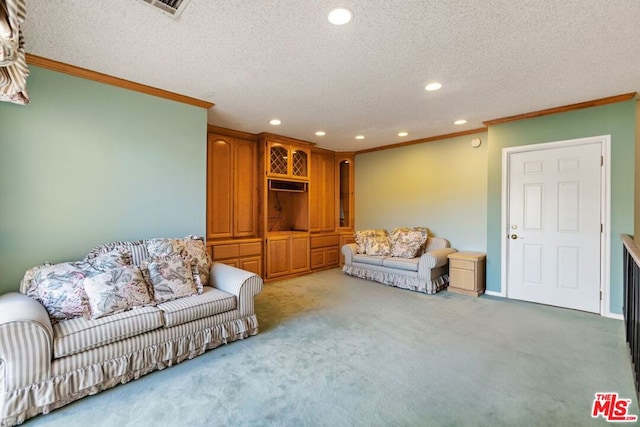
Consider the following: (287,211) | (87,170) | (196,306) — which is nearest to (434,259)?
(287,211)

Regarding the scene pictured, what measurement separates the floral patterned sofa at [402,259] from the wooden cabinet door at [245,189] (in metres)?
1.79

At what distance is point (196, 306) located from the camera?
249 cm

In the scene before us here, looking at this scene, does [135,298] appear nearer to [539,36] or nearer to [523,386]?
[523,386]

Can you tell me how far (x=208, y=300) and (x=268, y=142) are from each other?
10.1ft

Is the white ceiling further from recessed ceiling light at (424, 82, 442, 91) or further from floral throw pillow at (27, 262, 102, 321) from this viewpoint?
floral throw pillow at (27, 262, 102, 321)

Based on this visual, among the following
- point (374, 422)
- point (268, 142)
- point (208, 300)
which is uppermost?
point (268, 142)

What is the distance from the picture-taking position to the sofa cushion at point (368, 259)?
4.95 metres

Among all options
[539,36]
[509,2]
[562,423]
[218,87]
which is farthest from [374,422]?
[218,87]

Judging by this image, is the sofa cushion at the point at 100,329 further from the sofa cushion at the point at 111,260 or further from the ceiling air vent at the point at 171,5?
the ceiling air vent at the point at 171,5

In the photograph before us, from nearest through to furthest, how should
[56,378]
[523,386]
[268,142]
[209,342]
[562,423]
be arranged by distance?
[562,423], [56,378], [523,386], [209,342], [268,142]

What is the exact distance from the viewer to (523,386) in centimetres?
205

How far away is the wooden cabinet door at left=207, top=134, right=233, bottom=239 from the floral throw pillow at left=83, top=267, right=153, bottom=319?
214 centimetres

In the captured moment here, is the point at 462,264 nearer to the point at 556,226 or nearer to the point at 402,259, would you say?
the point at 402,259

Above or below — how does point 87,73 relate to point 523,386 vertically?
above
